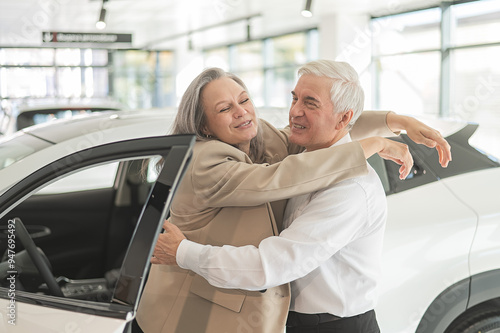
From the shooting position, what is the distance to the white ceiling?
1178cm

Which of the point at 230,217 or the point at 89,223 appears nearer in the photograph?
the point at 230,217

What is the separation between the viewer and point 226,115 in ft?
6.19

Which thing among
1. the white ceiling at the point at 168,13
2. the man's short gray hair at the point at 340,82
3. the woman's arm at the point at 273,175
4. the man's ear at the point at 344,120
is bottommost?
the woman's arm at the point at 273,175

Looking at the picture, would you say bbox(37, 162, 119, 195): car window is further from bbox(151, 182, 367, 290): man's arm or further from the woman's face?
bbox(151, 182, 367, 290): man's arm

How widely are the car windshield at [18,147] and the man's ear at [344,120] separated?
3.57ft

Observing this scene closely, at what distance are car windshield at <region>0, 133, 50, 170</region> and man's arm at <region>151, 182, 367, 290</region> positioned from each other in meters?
0.76

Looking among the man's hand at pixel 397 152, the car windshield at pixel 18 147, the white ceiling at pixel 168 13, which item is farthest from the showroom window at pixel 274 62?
the man's hand at pixel 397 152

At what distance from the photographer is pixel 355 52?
13352mm

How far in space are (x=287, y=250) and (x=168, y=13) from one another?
12745 millimetres

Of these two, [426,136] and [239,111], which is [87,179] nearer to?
[239,111]

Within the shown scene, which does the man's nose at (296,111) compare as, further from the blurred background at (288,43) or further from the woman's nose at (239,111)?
the blurred background at (288,43)

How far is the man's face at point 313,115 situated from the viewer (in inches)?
70.0

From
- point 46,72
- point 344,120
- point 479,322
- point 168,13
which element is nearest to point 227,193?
point 344,120

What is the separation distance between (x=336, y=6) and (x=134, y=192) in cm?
1004
